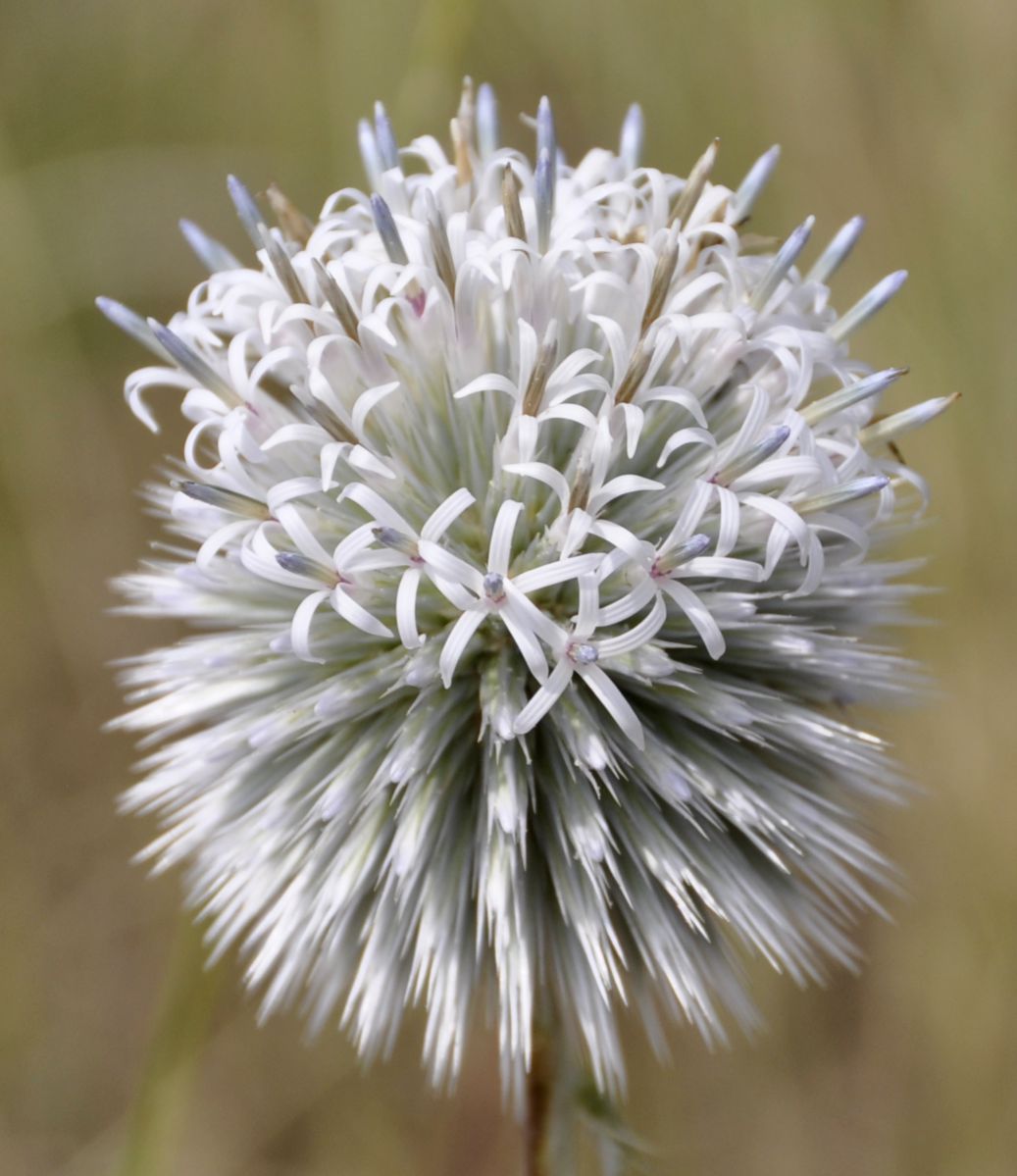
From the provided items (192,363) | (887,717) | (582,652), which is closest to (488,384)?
(582,652)

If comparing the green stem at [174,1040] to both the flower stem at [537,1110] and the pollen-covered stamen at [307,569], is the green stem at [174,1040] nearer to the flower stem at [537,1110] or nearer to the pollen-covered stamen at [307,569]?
the flower stem at [537,1110]

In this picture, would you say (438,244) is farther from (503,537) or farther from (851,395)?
(851,395)

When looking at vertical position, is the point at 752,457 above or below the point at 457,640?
above

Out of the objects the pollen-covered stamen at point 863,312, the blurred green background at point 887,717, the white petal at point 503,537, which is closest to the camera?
the white petal at point 503,537

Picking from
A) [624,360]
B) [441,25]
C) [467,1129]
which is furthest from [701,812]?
[467,1129]

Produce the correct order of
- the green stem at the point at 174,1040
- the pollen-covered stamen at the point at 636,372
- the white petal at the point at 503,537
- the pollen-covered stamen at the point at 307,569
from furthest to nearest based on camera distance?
the green stem at the point at 174,1040
the pollen-covered stamen at the point at 636,372
the pollen-covered stamen at the point at 307,569
the white petal at the point at 503,537

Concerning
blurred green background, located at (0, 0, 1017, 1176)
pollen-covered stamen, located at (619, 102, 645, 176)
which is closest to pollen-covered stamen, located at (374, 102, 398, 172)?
pollen-covered stamen, located at (619, 102, 645, 176)

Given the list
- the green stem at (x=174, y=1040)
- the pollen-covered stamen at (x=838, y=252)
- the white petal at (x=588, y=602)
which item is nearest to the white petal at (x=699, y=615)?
the white petal at (x=588, y=602)

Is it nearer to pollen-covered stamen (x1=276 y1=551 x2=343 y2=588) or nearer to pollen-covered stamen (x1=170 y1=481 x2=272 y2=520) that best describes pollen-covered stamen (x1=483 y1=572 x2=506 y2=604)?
pollen-covered stamen (x1=276 y1=551 x2=343 y2=588)
